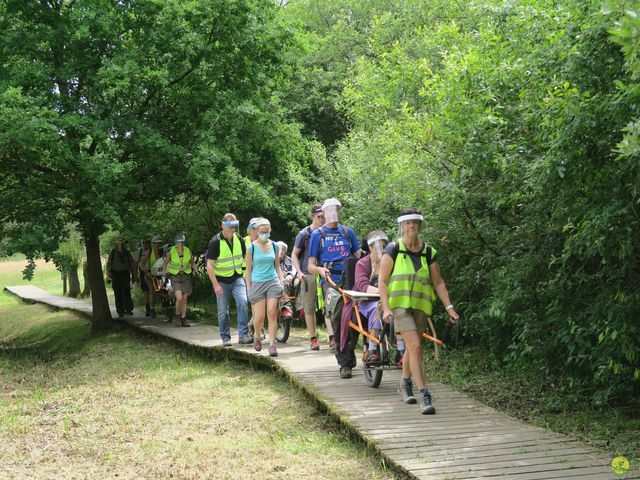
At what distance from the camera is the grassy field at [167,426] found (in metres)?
6.15

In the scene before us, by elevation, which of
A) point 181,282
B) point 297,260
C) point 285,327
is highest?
point 297,260

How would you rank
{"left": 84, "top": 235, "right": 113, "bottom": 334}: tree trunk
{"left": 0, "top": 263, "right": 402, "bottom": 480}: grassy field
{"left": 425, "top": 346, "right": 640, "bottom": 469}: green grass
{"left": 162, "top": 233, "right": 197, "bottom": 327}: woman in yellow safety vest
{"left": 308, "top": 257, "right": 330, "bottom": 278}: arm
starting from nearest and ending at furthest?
1. {"left": 0, "top": 263, "right": 402, "bottom": 480}: grassy field
2. {"left": 425, "top": 346, "right": 640, "bottom": 469}: green grass
3. {"left": 308, "top": 257, "right": 330, "bottom": 278}: arm
4. {"left": 162, "top": 233, "right": 197, "bottom": 327}: woman in yellow safety vest
5. {"left": 84, "top": 235, "right": 113, "bottom": 334}: tree trunk

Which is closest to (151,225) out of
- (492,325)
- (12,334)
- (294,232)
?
(294,232)

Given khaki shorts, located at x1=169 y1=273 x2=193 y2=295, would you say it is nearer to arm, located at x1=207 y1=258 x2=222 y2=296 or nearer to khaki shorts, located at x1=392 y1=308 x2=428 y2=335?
arm, located at x1=207 y1=258 x2=222 y2=296

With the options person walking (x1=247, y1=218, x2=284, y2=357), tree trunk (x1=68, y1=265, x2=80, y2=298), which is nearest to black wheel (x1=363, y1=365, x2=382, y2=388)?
person walking (x1=247, y1=218, x2=284, y2=357)

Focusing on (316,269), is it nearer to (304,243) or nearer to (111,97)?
(304,243)

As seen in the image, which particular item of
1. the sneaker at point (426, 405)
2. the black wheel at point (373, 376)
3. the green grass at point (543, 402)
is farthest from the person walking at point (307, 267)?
the sneaker at point (426, 405)

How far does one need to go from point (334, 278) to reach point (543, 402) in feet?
9.97

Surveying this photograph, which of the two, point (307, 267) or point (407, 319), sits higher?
point (307, 267)

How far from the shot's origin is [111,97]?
1546 centimetres

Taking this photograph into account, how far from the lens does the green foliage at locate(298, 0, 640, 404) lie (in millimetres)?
5691

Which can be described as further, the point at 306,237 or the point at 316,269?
the point at 306,237

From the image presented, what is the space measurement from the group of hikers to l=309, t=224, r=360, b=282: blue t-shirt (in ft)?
0.04
